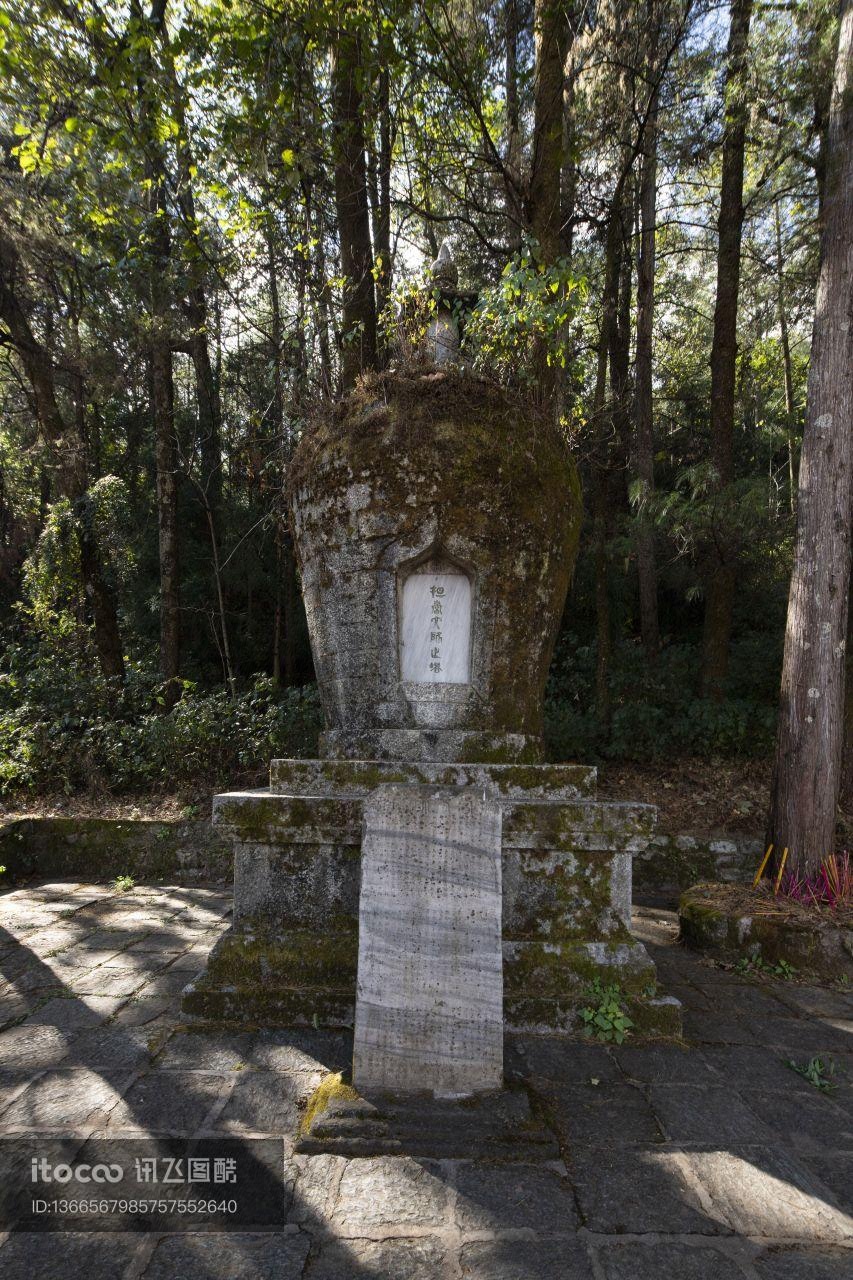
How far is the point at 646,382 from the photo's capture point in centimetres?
878

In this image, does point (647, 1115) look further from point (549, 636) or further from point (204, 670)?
point (204, 670)

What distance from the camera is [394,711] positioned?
3.50 m

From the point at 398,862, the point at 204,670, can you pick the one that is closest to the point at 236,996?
the point at 398,862

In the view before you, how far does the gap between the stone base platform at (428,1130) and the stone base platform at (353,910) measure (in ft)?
2.14

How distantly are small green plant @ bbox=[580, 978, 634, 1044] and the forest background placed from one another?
3126 millimetres

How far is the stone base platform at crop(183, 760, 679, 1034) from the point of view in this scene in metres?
2.73

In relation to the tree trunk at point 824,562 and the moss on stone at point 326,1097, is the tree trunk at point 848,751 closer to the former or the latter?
the tree trunk at point 824,562

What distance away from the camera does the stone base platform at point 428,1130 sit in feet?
6.32

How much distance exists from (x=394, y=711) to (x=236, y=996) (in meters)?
1.41

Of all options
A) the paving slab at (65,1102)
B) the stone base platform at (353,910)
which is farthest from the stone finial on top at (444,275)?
the paving slab at (65,1102)

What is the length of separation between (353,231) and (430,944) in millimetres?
6753

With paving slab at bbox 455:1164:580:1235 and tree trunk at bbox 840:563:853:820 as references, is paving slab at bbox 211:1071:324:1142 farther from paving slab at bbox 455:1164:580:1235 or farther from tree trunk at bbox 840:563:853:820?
tree trunk at bbox 840:563:853:820

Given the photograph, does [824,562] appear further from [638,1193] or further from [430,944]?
[638,1193]

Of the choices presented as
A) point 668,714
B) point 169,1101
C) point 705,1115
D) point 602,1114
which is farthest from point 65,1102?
point 668,714
